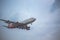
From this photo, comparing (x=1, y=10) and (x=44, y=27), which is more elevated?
(x=1, y=10)

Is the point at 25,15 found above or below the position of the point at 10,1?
below

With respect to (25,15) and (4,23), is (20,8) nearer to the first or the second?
(25,15)

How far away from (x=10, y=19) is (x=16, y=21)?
0.10 meters

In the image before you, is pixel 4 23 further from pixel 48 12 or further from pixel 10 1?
pixel 48 12

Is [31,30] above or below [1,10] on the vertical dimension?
below

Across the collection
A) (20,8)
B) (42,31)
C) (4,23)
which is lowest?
(42,31)

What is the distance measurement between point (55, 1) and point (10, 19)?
81 centimetres

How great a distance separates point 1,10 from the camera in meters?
2.69

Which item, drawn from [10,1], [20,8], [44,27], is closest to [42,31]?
[44,27]

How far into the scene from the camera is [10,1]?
Answer: 270 centimetres

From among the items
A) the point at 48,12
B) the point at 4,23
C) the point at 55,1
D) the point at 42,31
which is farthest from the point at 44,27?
the point at 4,23

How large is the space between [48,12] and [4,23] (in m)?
0.76

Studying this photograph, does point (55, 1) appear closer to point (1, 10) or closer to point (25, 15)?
point (25, 15)

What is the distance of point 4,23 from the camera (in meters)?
2.65
